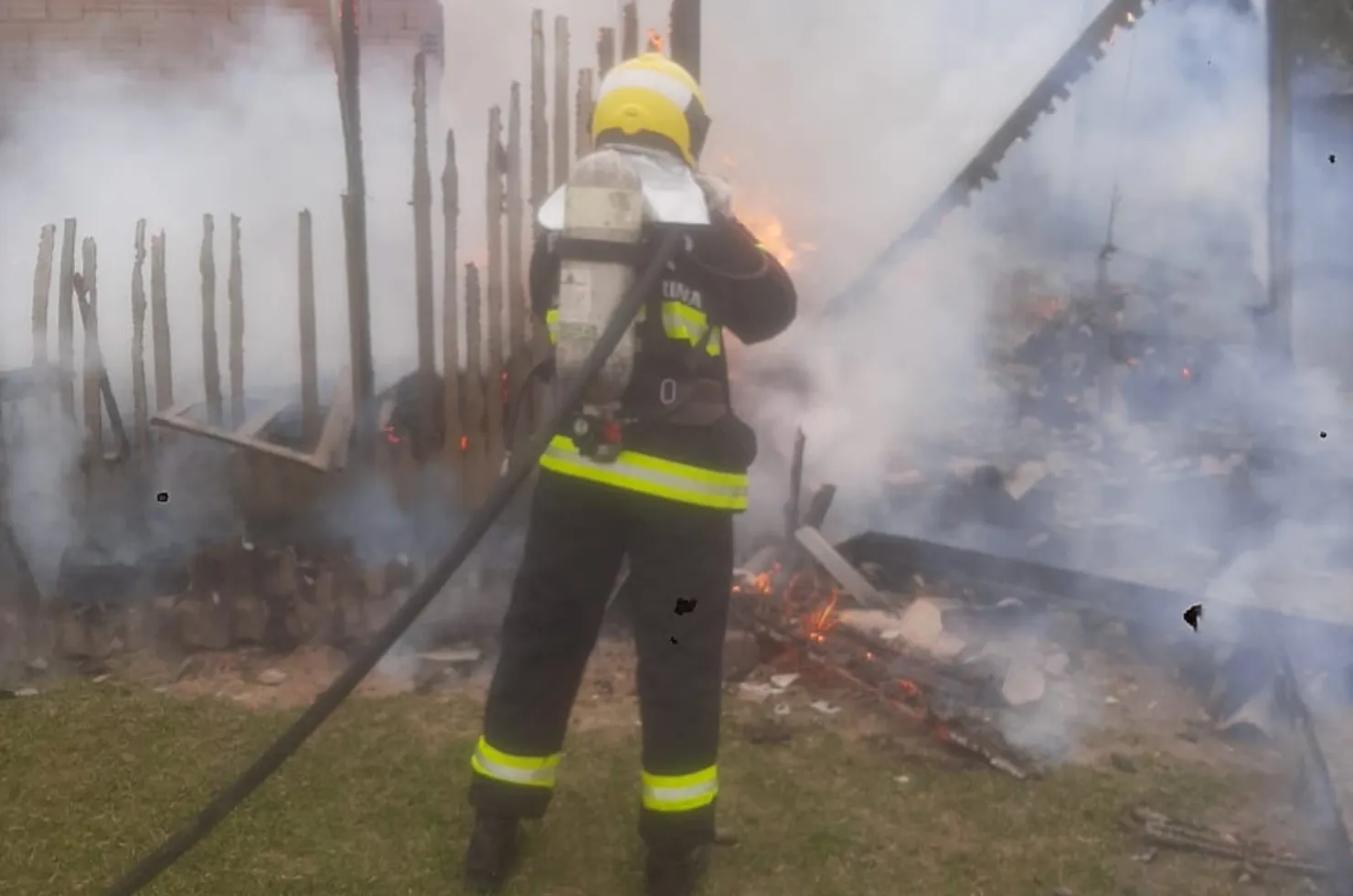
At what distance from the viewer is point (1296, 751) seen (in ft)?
14.5

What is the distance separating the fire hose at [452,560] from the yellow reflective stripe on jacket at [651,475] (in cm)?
24

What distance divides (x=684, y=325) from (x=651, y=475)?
0.46 m

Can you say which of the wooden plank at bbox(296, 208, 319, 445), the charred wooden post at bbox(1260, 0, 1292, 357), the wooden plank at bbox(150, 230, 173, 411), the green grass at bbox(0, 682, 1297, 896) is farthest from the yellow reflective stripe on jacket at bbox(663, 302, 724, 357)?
the charred wooden post at bbox(1260, 0, 1292, 357)

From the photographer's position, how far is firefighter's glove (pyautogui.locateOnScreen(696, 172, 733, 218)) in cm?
338

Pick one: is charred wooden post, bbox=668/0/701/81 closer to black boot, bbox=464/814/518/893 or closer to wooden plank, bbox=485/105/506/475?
wooden plank, bbox=485/105/506/475

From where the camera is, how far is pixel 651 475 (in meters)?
3.32

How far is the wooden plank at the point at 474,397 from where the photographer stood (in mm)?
5559

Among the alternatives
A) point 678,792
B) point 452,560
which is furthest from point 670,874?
point 452,560

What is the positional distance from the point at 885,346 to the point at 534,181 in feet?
8.44

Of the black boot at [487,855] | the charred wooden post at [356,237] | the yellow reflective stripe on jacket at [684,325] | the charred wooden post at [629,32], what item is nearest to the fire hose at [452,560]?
the yellow reflective stripe on jacket at [684,325]

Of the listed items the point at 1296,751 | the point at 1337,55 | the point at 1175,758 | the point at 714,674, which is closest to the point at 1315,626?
the point at 1296,751

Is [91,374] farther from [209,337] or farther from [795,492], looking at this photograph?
[795,492]

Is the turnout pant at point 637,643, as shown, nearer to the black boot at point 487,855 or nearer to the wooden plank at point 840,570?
the black boot at point 487,855

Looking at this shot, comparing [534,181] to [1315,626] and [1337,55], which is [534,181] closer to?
[1315,626]
